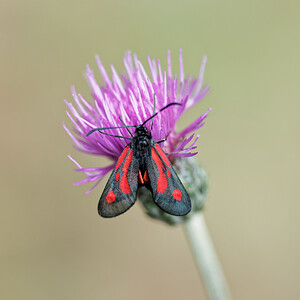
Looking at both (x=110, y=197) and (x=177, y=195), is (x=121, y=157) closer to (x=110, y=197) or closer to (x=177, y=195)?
(x=110, y=197)

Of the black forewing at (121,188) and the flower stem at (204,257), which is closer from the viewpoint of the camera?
the black forewing at (121,188)

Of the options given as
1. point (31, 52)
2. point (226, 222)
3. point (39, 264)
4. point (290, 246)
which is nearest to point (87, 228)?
point (39, 264)

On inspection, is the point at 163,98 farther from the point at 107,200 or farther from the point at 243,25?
the point at 243,25

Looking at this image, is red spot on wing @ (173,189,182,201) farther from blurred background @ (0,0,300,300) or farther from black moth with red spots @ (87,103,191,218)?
blurred background @ (0,0,300,300)

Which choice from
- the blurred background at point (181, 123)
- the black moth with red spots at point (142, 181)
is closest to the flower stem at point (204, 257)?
the black moth with red spots at point (142, 181)

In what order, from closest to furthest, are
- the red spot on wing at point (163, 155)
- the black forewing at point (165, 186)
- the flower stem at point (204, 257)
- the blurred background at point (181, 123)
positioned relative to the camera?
the black forewing at point (165, 186) < the red spot on wing at point (163, 155) < the flower stem at point (204, 257) < the blurred background at point (181, 123)

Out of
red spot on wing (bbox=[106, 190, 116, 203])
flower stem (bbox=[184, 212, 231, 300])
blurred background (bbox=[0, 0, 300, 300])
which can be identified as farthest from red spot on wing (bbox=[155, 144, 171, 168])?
blurred background (bbox=[0, 0, 300, 300])

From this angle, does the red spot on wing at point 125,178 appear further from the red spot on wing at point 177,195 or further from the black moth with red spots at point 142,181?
the red spot on wing at point 177,195
